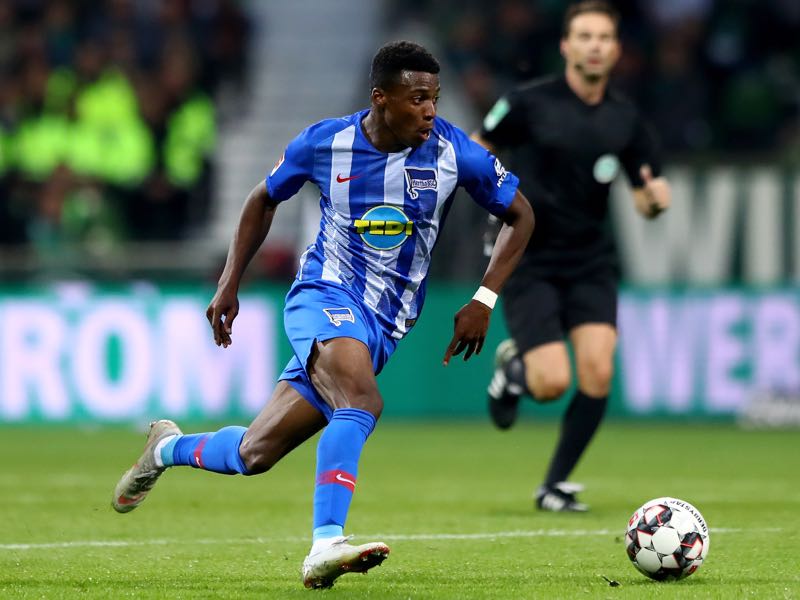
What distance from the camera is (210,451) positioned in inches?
231

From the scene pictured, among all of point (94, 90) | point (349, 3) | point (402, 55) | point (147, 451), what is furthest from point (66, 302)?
point (402, 55)

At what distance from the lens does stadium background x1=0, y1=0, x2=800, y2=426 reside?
14.4 metres

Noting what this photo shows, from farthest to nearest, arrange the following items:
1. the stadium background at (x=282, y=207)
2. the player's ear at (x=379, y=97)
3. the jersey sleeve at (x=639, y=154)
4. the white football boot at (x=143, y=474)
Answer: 1. the stadium background at (x=282, y=207)
2. the jersey sleeve at (x=639, y=154)
3. the white football boot at (x=143, y=474)
4. the player's ear at (x=379, y=97)

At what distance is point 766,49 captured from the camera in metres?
16.7

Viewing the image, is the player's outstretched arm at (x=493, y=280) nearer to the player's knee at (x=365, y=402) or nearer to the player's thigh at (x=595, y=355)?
the player's knee at (x=365, y=402)

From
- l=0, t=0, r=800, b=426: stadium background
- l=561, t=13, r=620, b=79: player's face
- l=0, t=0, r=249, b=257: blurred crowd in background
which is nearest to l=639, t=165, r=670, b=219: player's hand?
l=561, t=13, r=620, b=79: player's face

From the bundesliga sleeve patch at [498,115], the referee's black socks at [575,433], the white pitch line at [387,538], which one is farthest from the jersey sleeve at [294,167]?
the referee's black socks at [575,433]

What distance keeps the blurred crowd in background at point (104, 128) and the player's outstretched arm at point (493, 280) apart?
10042 millimetres

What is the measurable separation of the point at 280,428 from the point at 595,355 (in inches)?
103

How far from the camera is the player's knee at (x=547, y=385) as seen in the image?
26.1ft

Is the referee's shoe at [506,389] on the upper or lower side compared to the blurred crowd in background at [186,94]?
lower

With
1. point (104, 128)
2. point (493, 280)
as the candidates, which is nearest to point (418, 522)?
point (493, 280)

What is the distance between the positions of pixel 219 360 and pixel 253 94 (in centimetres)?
565

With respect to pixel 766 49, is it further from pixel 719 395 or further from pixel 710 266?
pixel 719 395
